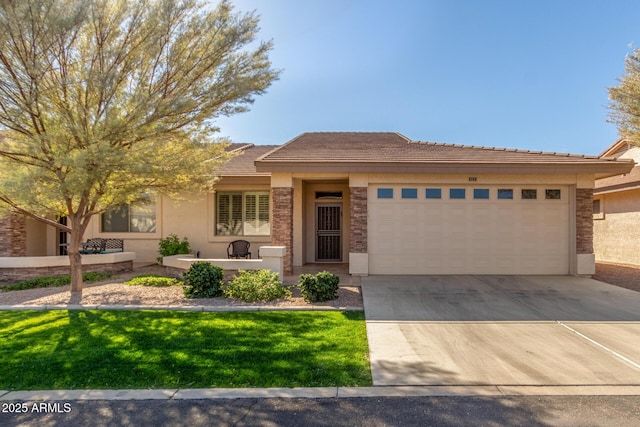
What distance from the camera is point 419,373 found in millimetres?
4219

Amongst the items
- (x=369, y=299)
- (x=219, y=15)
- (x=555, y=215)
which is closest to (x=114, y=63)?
(x=219, y=15)

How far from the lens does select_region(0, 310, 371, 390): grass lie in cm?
404

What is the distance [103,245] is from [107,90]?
8.19m

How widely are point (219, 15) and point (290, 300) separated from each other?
6.38m

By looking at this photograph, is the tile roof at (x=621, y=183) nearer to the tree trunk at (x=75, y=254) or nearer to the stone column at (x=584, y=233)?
the stone column at (x=584, y=233)

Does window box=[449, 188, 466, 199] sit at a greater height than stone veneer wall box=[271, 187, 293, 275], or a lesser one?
greater

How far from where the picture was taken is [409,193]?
10.6m

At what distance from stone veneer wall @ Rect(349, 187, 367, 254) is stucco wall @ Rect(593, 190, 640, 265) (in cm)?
1130

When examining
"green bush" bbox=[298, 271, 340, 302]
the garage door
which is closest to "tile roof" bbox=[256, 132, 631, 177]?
the garage door

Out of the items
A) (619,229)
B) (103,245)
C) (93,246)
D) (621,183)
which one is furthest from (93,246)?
(619,229)

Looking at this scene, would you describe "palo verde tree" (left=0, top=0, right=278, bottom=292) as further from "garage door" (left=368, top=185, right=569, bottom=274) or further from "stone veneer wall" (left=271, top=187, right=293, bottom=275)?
"garage door" (left=368, top=185, right=569, bottom=274)

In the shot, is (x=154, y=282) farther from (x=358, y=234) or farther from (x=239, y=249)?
(x=358, y=234)

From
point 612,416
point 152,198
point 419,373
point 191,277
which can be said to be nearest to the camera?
point 612,416

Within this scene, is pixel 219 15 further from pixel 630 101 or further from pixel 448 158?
pixel 630 101
